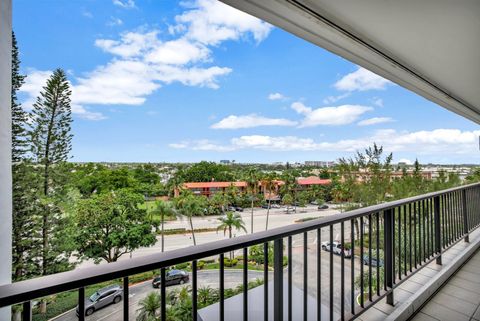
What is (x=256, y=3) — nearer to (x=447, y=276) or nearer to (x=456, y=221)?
(x=447, y=276)

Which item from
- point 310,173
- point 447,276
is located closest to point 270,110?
point 310,173

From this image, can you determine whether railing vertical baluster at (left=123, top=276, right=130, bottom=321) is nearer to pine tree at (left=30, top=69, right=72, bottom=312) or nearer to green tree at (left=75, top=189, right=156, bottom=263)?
pine tree at (left=30, top=69, right=72, bottom=312)

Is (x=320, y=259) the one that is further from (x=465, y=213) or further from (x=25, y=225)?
(x=25, y=225)

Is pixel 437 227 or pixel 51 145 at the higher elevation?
pixel 51 145

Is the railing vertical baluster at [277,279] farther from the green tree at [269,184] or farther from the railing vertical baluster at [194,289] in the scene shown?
the green tree at [269,184]

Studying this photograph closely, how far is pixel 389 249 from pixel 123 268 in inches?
71.0

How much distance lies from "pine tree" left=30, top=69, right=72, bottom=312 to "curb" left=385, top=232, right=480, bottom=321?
866cm

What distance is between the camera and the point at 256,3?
1.07 meters

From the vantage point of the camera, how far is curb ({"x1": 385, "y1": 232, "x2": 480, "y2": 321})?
157 cm

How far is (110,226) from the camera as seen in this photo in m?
12.1

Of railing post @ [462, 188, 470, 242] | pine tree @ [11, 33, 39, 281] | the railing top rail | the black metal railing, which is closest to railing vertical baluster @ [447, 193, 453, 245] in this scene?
the black metal railing

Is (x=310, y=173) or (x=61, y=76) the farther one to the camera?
(x=310, y=173)

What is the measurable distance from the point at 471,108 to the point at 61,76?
→ 33.6ft

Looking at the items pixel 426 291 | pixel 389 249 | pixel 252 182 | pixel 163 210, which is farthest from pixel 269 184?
pixel 389 249
